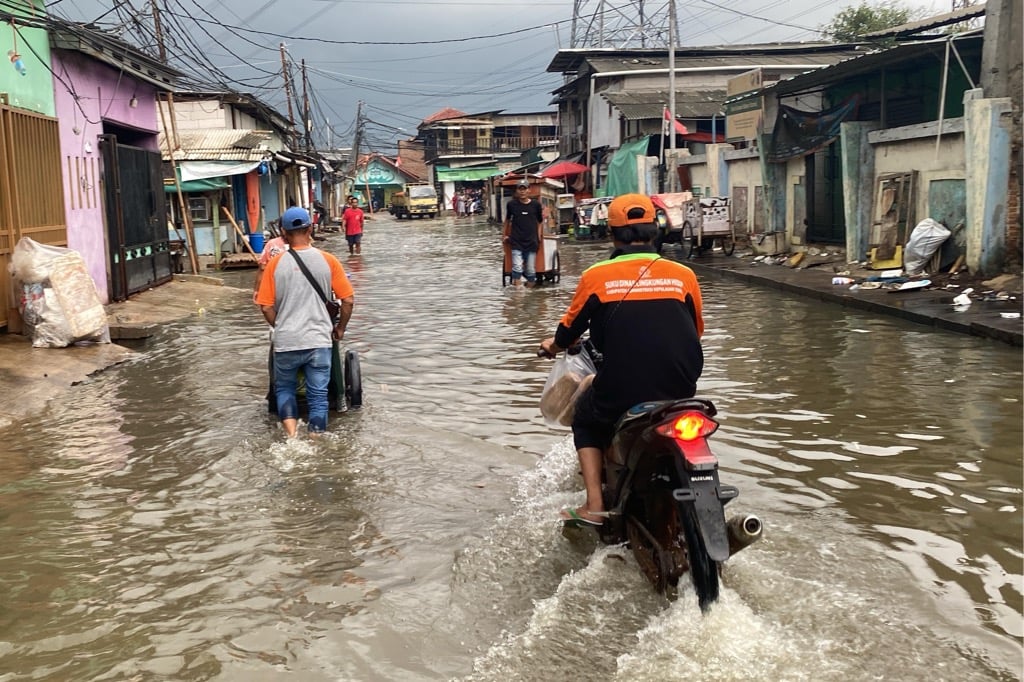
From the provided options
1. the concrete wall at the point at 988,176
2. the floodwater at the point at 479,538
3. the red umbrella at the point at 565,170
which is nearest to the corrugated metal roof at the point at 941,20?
the concrete wall at the point at 988,176

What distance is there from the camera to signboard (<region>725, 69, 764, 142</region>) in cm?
2300

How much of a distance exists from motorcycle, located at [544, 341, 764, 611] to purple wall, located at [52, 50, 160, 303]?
36.6 feet

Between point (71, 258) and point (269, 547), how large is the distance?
23.5 feet

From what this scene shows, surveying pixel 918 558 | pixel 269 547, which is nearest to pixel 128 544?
pixel 269 547

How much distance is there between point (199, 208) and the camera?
26234 mm

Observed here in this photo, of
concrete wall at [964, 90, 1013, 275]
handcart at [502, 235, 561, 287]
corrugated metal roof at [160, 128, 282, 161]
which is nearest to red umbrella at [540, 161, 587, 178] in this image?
corrugated metal roof at [160, 128, 282, 161]

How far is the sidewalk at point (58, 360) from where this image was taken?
862 centimetres

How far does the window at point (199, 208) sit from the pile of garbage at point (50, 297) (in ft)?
51.0

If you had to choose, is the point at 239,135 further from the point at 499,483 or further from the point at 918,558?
the point at 918,558

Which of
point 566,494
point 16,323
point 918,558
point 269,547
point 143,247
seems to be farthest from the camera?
point 143,247

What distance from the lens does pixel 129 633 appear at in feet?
13.5

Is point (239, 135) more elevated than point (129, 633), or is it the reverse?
point (239, 135)

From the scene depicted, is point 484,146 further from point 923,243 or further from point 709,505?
point 709,505

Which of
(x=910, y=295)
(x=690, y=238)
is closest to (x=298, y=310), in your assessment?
(x=910, y=295)
